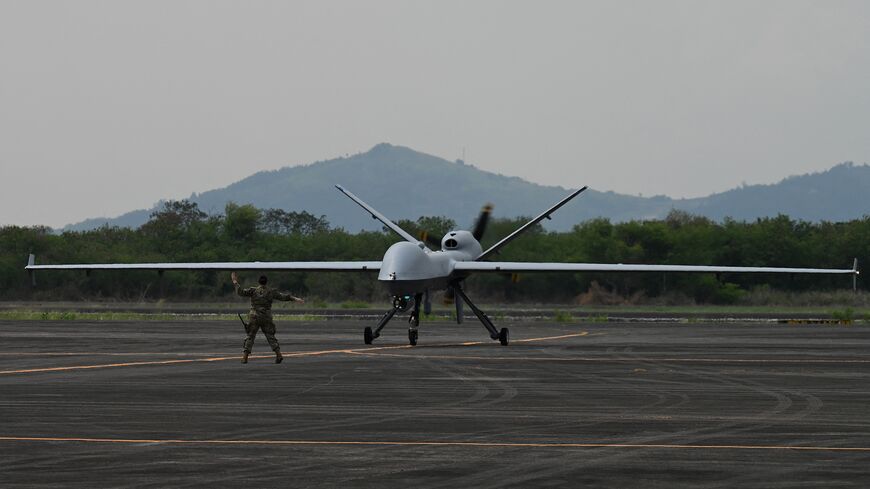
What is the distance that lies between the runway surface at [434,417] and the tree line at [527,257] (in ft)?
149

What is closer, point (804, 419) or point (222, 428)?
point (222, 428)

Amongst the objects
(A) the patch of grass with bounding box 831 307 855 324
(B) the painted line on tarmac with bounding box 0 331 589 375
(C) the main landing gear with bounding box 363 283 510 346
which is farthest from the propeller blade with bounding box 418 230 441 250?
(A) the patch of grass with bounding box 831 307 855 324

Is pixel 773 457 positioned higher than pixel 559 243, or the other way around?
pixel 559 243

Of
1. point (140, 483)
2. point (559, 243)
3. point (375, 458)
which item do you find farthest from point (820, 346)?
point (559, 243)

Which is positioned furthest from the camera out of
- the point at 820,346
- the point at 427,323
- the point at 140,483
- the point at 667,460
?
the point at 427,323

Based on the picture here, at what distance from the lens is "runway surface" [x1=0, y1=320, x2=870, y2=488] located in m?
12.6

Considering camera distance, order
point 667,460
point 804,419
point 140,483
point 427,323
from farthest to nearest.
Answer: point 427,323 < point 804,419 < point 667,460 < point 140,483

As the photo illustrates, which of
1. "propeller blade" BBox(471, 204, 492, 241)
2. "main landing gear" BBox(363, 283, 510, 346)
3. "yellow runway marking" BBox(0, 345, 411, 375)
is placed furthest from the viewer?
"propeller blade" BBox(471, 204, 492, 241)

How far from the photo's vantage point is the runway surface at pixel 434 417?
1258 cm

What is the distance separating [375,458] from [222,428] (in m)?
3.29

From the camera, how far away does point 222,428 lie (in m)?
16.2

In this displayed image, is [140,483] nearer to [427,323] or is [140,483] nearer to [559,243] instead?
[427,323]

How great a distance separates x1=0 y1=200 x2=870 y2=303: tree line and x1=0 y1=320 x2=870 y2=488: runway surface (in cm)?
4556

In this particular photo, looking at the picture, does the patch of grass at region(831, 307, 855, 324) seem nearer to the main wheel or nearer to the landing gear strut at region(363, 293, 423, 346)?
the main wheel
